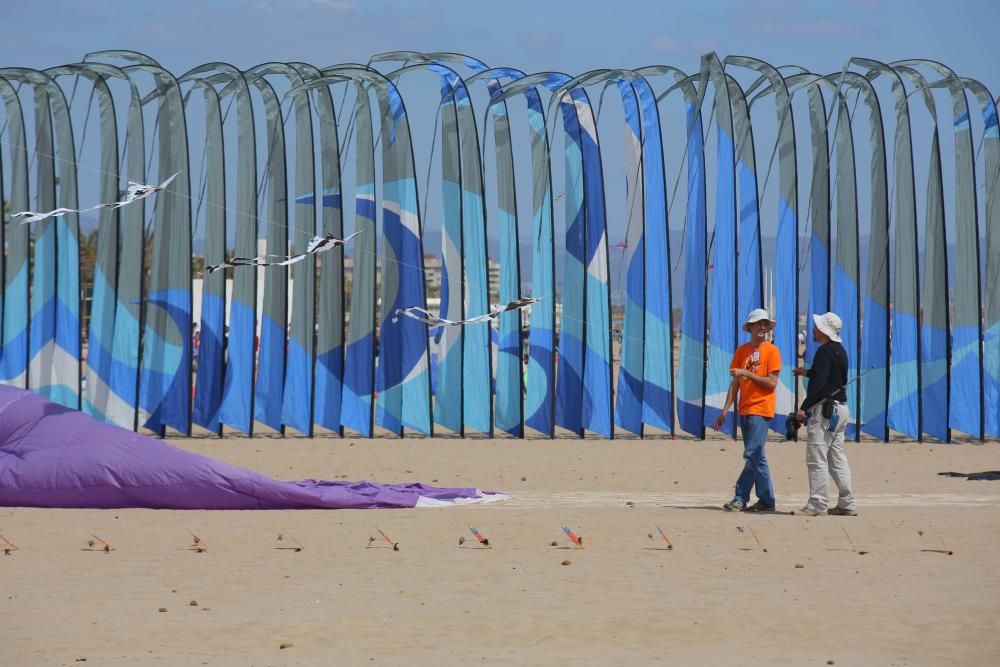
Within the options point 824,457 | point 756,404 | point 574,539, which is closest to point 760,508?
point 824,457

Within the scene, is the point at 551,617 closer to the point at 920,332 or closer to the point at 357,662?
the point at 357,662

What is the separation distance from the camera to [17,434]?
8836 mm

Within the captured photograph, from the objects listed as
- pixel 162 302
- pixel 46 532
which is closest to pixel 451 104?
pixel 162 302

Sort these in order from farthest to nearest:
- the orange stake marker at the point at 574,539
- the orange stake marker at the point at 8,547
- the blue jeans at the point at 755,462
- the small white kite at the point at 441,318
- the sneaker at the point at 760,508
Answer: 1. the small white kite at the point at 441,318
2. the sneaker at the point at 760,508
3. the blue jeans at the point at 755,462
4. the orange stake marker at the point at 574,539
5. the orange stake marker at the point at 8,547

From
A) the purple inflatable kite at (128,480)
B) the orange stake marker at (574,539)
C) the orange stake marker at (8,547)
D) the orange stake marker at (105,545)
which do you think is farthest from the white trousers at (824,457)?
the orange stake marker at (8,547)

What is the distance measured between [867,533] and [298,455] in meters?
5.99

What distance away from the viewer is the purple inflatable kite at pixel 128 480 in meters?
8.52

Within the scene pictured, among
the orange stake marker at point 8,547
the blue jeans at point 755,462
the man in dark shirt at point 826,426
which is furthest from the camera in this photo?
the blue jeans at point 755,462

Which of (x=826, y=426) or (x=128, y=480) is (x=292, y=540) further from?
(x=826, y=426)

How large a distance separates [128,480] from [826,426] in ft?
13.5

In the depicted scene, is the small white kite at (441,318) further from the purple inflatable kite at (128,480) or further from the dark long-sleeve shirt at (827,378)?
the dark long-sleeve shirt at (827,378)

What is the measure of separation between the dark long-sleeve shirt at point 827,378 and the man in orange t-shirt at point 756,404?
0.23 meters

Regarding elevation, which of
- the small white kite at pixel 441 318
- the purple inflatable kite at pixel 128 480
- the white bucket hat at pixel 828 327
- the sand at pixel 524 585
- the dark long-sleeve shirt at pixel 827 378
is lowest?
the sand at pixel 524 585

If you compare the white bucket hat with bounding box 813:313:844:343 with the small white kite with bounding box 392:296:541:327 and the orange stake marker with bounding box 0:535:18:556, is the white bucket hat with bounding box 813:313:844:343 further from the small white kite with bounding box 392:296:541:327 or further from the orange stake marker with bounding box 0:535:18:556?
the orange stake marker with bounding box 0:535:18:556
